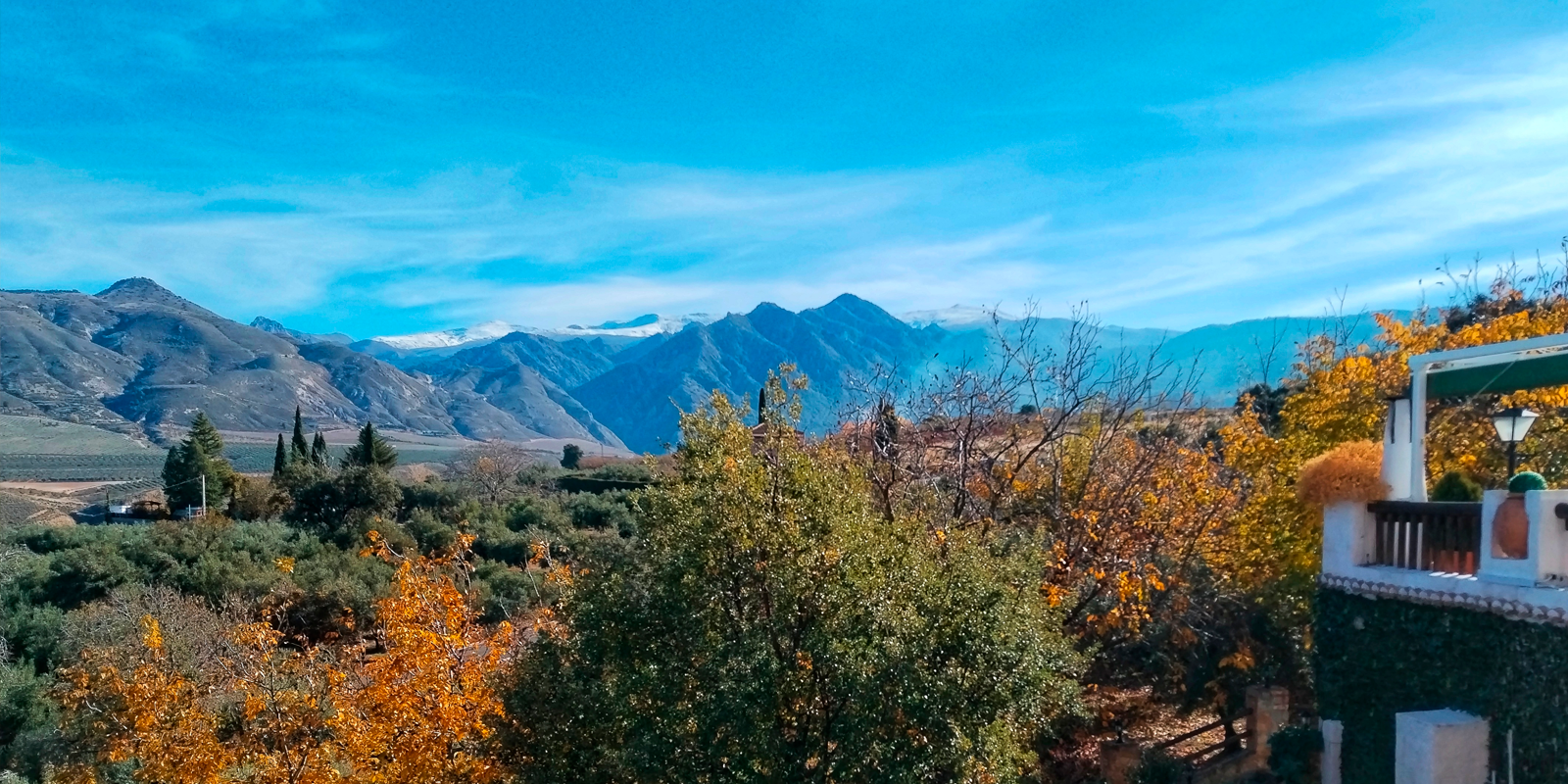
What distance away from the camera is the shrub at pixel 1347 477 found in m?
8.24

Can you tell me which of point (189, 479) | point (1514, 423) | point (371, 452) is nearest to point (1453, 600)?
point (1514, 423)

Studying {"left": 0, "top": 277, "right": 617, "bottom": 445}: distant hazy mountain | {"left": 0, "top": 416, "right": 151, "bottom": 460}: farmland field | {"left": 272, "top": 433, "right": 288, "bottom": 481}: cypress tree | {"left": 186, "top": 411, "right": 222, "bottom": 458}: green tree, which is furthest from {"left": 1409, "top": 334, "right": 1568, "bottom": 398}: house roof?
{"left": 0, "top": 277, "right": 617, "bottom": 445}: distant hazy mountain

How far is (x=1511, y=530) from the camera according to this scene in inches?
271

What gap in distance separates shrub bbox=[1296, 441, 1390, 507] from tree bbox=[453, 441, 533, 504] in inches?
1782

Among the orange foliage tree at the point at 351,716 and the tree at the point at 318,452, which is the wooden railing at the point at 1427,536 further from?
the tree at the point at 318,452

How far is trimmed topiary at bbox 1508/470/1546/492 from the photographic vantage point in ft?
23.0

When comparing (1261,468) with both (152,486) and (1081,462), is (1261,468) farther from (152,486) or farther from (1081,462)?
(152,486)

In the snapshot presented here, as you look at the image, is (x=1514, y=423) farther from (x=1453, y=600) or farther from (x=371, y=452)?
(x=371, y=452)

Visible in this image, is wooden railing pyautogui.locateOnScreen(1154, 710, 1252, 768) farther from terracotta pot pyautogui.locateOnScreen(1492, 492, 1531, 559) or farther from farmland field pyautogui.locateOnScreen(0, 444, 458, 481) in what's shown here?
farmland field pyautogui.locateOnScreen(0, 444, 458, 481)

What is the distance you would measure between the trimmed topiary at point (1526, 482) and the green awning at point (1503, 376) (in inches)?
43.1

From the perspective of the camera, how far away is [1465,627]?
281 inches

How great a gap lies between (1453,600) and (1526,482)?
102 cm

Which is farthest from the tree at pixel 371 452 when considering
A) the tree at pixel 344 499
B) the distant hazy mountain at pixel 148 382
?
the distant hazy mountain at pixel 148 382

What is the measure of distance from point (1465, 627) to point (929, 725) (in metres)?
4.31
